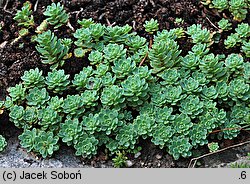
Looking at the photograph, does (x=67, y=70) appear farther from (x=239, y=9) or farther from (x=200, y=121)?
(x=239, y=9)

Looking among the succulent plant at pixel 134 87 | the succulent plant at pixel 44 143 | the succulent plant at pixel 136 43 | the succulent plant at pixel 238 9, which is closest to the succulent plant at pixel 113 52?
the succulent plant at pixel 136 43

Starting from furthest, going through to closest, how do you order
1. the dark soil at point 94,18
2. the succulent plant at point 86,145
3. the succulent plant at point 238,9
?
the succulent plant at point 238,9 < the dark soil at point 94,18 < the succulent plant at point 86,145

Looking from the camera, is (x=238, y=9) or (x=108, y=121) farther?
(x=238, y=9)

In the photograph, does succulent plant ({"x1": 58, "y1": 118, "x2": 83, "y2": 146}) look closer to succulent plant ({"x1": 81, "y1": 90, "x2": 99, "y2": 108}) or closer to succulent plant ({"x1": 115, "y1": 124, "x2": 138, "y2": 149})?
Answer: succulent plant ({"x1": 81, "y1": 90, "x2": 99, "y2": 108})

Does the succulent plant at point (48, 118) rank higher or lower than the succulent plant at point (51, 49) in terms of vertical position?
lower

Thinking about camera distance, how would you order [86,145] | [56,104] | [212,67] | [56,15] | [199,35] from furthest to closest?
[56,15] → [199,35] → [212,67] → [56,104] → [86,145]

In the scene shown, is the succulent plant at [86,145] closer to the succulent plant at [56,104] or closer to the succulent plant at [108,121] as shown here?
the succulent plant at [108,121]

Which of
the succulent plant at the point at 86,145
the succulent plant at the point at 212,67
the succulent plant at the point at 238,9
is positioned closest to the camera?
the succulent plant at the point at 86,145

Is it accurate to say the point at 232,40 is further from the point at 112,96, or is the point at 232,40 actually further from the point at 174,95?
the point at 112,96

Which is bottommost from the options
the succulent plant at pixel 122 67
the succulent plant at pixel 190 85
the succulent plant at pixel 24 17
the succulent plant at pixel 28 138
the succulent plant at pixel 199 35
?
the succulent plant at pixel 28 138

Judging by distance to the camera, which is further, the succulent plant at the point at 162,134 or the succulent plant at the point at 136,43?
the succulent plant at the point at 136,43

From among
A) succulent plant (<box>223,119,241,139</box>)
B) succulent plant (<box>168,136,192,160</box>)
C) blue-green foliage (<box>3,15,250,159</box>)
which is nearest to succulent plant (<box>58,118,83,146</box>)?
blue-green foliage (<box>3,15,250,159</box>)

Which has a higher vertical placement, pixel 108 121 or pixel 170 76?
pixel 170 76

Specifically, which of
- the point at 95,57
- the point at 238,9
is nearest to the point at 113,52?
the point at 95,57
